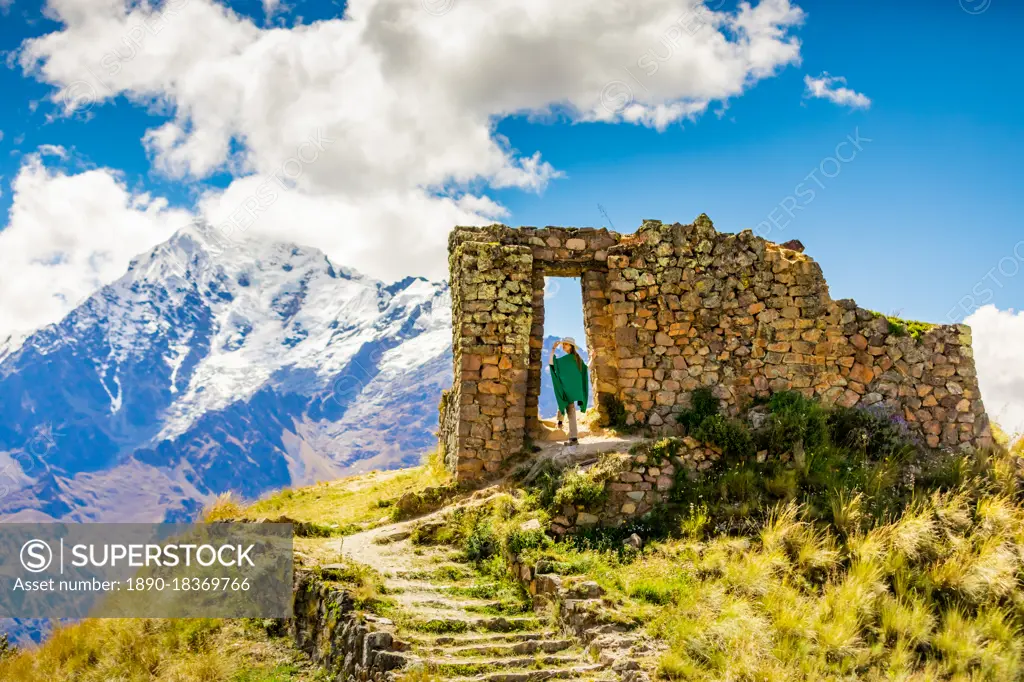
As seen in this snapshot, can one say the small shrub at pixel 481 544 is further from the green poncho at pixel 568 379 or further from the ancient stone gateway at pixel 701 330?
the green poncho at pixel 568 379

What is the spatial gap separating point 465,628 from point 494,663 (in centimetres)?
82

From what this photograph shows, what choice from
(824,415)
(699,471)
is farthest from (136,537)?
(824,415)

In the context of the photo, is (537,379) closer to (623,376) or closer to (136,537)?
(623,376)

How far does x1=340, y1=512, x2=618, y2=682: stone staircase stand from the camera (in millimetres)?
7918

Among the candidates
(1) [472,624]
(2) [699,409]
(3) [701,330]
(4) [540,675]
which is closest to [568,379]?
(2) [699,409]

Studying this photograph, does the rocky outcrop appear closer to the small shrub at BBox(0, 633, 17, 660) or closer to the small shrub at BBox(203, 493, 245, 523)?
the small shrub at BBox(203, 493, 245, 523)

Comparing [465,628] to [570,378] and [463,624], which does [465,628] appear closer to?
[463,624]

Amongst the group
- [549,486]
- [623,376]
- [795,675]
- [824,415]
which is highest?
[623,376]

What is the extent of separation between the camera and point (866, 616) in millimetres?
9000

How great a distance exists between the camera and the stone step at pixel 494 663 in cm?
783

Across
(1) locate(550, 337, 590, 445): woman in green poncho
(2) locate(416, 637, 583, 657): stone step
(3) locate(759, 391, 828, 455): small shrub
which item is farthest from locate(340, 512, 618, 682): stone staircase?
Answer: (3) locate(759, 391, 828, 455): small shrub

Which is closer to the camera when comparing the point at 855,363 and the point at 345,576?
the point at 345,576

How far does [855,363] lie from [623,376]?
451 centimetres

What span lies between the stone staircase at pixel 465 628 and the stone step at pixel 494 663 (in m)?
Answer: 0.01
